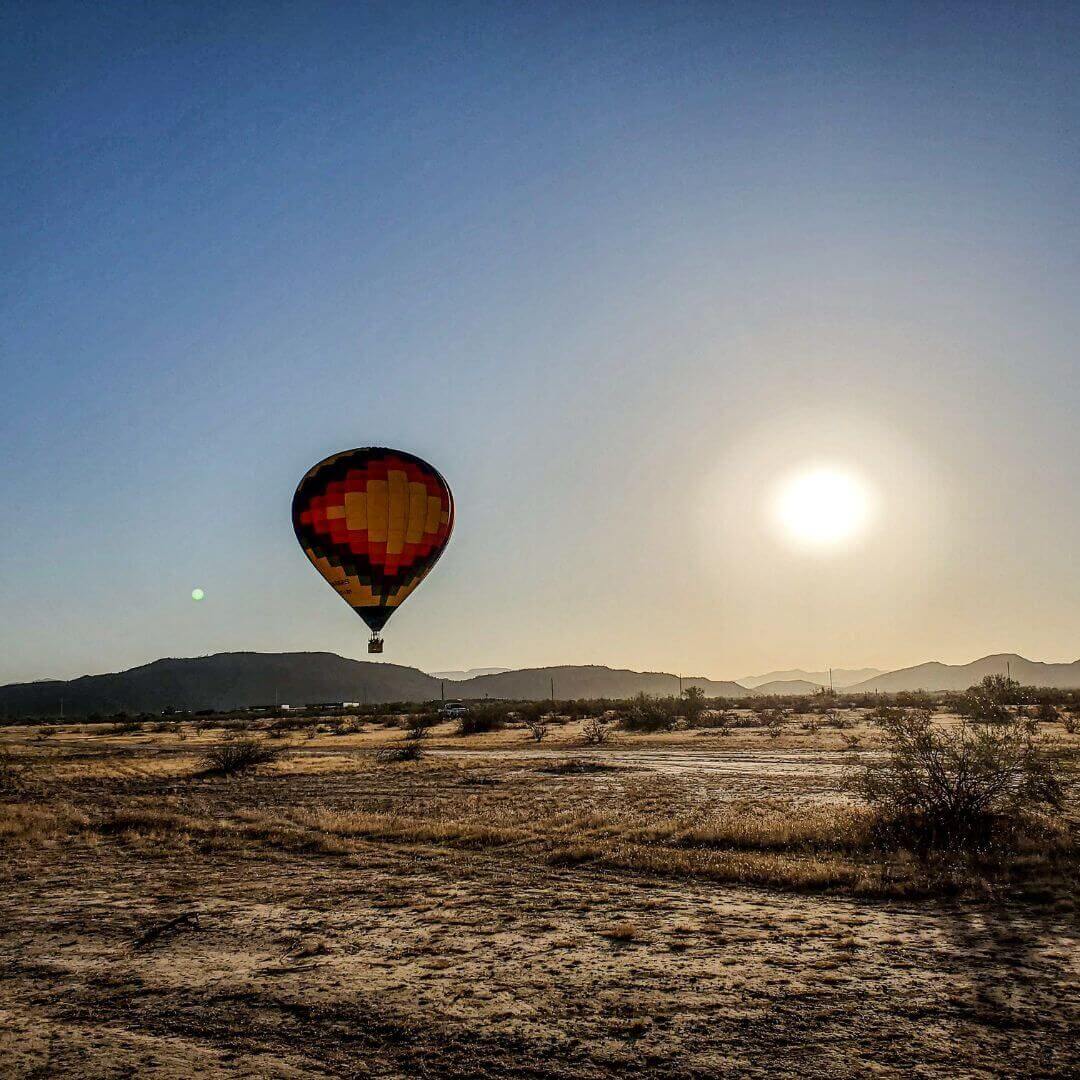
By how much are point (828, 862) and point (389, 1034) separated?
26.8 feet

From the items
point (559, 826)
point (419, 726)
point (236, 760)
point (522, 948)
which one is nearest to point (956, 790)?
point (559, 826)

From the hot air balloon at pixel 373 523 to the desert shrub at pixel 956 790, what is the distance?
17619 mm

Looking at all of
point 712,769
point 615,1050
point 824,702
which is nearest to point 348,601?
point 712,769

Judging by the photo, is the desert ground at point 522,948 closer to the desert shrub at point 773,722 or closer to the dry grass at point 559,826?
the dry grass at point 559,826

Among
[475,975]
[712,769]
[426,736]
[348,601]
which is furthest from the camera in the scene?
[426,736]

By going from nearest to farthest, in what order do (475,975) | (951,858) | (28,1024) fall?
(28,1024), (475,975), (951,858)

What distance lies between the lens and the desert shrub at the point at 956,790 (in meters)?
14.5

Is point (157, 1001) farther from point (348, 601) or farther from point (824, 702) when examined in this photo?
point (824, 702)

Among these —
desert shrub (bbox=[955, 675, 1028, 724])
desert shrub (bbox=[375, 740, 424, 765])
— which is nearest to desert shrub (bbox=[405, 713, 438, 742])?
desert shrub (bbox=[375, 740, 424, 765])

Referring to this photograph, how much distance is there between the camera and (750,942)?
31.2 ft

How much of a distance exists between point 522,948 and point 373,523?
21138mm

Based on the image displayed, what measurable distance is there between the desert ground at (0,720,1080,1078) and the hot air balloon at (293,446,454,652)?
11187mm

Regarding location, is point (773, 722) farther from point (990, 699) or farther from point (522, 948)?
point (522, 948)

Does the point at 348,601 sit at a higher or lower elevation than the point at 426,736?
higher
